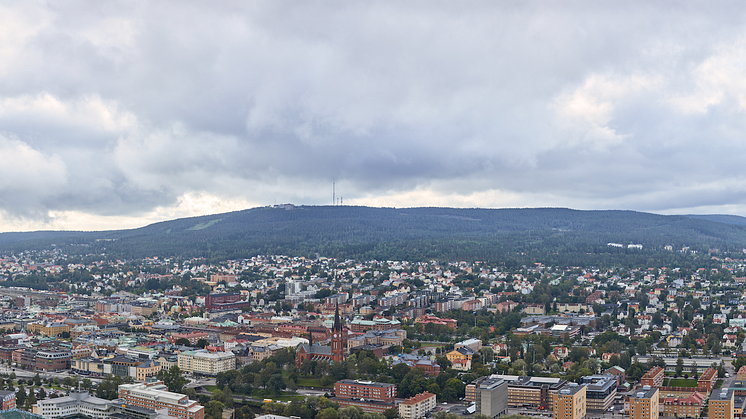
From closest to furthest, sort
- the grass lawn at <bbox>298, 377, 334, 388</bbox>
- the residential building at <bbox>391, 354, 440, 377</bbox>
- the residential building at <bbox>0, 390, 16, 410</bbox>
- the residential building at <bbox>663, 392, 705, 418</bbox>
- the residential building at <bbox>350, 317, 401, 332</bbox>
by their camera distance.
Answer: the residential building at <bbox>0, 390, 16, 410</bbox>
the residential building at <bbox>663, 392, 705, 418</bbox>
the grass lawn at <bbox>298, 377, 334, 388</bbox>
the residential building at <bbox>391, 354, 440, 377</bbox>
the residential building at <bbox>350, 317, 401, 332</bbox>

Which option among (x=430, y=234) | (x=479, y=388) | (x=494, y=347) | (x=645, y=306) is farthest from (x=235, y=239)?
(x=479, y=388)

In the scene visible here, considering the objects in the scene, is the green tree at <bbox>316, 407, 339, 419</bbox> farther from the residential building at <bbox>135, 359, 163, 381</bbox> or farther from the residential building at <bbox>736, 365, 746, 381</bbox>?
the residential building at <bbox>736, 365, 746, 381</bbox>

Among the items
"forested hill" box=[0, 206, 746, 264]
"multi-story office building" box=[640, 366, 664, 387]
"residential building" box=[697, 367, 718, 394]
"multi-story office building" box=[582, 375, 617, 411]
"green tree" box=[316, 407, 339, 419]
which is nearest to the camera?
"green tree" box=[316, 407, 339, 419]

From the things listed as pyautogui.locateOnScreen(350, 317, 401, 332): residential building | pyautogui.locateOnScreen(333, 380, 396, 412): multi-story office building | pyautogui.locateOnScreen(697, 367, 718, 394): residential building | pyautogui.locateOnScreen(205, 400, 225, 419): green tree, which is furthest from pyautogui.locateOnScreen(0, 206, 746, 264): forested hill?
pyautogui.locateOnScreen(205, 400, 225, 419): green tree

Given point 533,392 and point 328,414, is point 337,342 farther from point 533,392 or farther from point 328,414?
point 328,414

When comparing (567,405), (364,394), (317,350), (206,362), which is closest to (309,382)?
(317,350)

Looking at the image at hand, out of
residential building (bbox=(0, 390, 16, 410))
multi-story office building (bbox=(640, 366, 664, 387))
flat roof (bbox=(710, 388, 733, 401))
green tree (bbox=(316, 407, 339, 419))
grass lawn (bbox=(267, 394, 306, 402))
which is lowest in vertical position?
grass lawn (bbox=(267, 394, 306, 402))

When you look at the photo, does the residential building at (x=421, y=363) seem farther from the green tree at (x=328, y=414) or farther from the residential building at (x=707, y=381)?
the residential building at (x=707, y=381)
